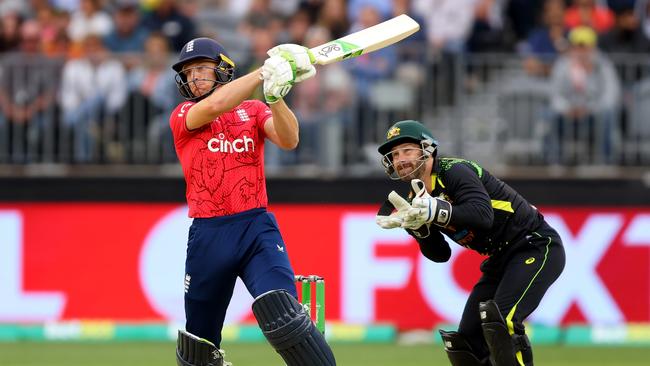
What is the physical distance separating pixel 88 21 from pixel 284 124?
823cm

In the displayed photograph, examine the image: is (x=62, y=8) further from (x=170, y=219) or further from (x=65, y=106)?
(x=170, y=219)

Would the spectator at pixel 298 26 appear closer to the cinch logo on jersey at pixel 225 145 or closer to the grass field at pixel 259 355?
the grass field at pixel 259 355

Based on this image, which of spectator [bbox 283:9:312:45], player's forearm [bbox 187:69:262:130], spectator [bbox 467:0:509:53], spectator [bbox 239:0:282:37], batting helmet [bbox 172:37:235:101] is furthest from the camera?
spectator [bbox 239:0:282:37]

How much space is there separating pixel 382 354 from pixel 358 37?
5.19 metres

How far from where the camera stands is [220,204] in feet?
25.9

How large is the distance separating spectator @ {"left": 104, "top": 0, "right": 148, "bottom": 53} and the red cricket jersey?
22.9 feet

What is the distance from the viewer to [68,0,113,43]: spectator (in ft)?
49.3

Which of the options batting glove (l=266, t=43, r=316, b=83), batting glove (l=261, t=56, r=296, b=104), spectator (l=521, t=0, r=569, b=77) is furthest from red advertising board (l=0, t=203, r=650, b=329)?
batting glove (l=261, t=56, r=296, b=104)

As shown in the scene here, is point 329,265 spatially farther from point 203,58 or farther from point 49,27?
point 203,58

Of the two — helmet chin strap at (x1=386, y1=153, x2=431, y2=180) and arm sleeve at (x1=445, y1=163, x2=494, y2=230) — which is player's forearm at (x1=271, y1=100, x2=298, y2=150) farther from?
arm sleeve at (x1=445, y1=163, x2=494, y2=230)

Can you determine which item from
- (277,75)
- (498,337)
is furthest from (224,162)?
(498,337)

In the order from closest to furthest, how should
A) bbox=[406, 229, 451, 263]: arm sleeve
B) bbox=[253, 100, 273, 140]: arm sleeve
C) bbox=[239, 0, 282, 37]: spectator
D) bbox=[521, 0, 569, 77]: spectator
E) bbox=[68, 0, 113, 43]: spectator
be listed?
bbox=[253, 100, 273, 140]: arm sleeve, bbox=[406, 229, 451, 263]: arm sleeve, bbox=[521, 0, 569, 77]: spectator, bbox=[68, 0, 113, 43]: spectator, bbox=[239, 0, 282, 37]: spectator

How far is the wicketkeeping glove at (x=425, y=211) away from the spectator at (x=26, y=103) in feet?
23.0

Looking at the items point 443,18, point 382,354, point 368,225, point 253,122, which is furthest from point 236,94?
point 443,18
